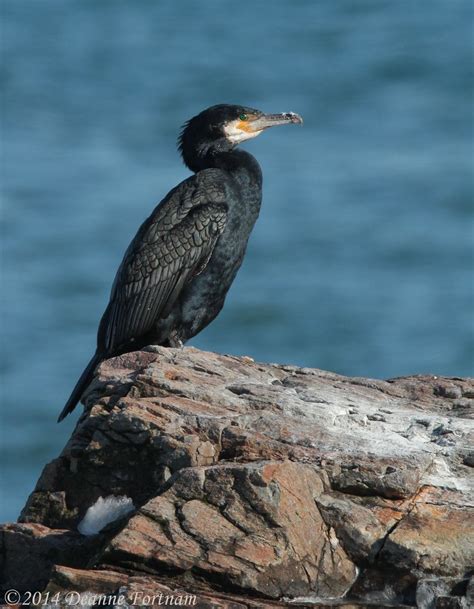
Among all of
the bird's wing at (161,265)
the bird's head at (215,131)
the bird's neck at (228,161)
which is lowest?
the bird's wing at (161,265)

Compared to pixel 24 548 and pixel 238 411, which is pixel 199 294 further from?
pixel 24 548

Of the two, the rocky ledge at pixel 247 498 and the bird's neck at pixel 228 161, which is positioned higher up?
the bird's neck at pixel 228 161

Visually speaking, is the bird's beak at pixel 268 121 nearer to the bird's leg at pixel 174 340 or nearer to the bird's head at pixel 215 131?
the bird's head at pixel 215 131

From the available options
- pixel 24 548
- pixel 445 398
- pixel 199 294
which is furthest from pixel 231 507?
pixel 199 294

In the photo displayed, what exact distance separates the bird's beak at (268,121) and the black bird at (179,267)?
836mm

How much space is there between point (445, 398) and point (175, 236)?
8.59 ft

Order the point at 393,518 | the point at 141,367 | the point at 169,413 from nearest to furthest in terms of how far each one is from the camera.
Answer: the point at 393,518
the point at 169,413
the point at 141,367

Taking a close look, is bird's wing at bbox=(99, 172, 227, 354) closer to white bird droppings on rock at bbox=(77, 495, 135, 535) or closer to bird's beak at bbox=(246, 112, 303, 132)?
bird's beak at bbox=(246, 112, 303, 132)

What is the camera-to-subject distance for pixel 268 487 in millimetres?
7230

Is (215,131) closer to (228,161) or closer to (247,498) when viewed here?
(228,161)

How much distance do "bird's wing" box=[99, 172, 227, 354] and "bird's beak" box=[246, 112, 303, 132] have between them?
1.15m

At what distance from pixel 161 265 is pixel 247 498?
3.93 m

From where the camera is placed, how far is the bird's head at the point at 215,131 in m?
11.7

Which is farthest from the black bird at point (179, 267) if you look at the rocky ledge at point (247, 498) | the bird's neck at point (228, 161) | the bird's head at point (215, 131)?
the rocky ledge at point (247, 498)
